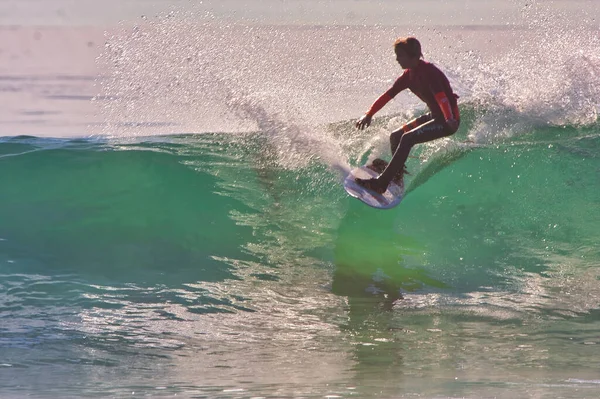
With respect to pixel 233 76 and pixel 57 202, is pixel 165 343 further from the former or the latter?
pixel 233 76

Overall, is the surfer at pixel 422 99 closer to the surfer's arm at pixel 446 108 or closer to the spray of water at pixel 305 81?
the surfer's arm at pixel 446 108

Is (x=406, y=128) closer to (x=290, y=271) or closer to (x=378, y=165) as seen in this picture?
(x=378, y=165)

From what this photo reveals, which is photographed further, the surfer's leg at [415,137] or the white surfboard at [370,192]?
the white surfboard at [370,192]

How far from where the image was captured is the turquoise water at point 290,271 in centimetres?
507

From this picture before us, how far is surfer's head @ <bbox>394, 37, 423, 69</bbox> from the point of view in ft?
24.2

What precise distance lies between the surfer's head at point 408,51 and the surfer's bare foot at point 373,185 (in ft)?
3.63

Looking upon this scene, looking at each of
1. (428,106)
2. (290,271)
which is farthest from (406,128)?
(290,271)

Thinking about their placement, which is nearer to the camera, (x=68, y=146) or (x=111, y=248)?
(x=111, y=248)

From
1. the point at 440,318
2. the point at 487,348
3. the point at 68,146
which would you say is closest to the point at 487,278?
the point at 440,318

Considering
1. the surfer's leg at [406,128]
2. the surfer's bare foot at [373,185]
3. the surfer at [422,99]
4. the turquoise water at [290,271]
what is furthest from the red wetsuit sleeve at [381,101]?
the turquoise water at [290,271]

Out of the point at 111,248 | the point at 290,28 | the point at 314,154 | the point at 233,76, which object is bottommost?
the point at 111,248

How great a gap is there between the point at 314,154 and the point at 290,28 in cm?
414

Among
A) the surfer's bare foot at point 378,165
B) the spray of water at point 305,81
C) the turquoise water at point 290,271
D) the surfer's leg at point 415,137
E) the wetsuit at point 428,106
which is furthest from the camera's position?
the spray of water at point 305,81

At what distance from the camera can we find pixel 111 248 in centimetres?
812
